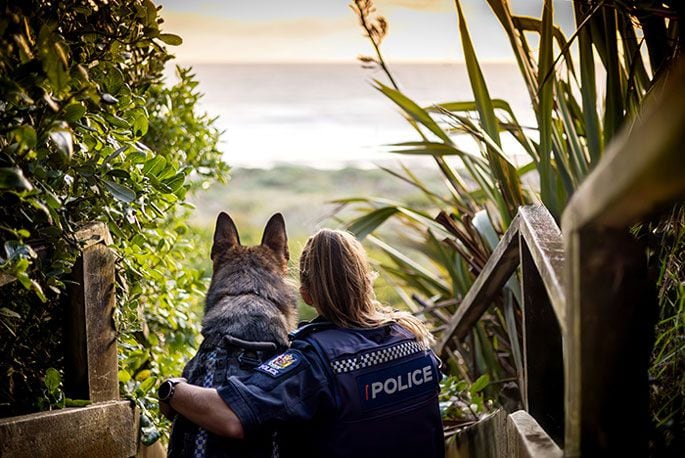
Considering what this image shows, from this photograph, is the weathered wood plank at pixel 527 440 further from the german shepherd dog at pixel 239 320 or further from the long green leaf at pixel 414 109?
the long green leaf at pixel 414 109

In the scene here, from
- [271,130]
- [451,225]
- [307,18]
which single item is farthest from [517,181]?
[271,130]

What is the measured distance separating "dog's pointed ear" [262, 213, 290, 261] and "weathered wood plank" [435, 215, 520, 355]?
32.4 inches

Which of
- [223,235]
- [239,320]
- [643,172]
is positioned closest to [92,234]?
[239,320]

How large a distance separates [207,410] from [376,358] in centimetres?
51

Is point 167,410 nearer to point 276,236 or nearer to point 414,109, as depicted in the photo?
point 276,236

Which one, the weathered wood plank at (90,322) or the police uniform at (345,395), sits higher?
the weathered wood plank at (90,322)

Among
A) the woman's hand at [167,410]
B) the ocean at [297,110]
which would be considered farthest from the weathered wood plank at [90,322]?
the ocean at [297,110]

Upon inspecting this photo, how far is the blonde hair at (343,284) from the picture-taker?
2.41m

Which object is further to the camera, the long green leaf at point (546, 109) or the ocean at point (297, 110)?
the ocean at point (297, 110)

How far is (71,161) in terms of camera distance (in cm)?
214

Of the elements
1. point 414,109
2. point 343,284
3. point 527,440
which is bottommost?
point 527,440

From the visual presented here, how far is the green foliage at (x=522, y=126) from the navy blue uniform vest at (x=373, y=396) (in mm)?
727

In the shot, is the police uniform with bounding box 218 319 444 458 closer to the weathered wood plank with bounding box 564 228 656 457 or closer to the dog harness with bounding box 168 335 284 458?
the dog harness with bounding box 168 335 284 458

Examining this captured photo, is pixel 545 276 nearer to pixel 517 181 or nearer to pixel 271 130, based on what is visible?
pixel 517 181
